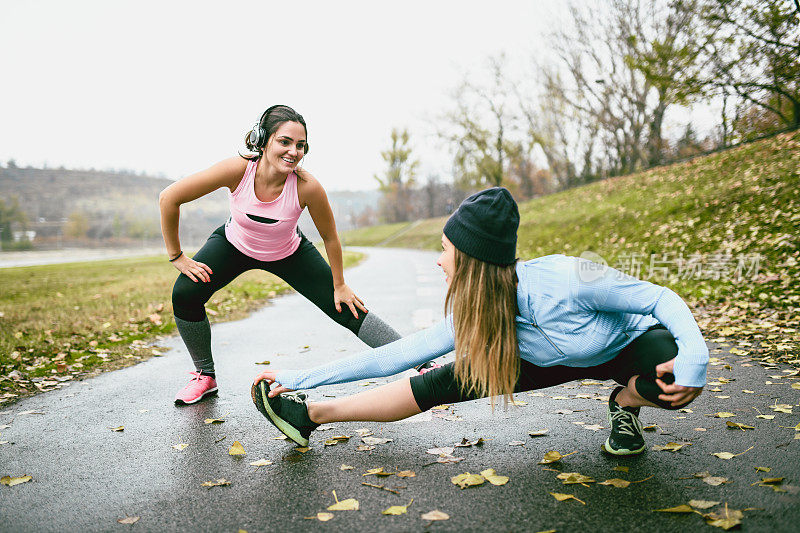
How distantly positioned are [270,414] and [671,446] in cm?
209

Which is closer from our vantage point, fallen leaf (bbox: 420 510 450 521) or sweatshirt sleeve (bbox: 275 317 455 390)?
fallen leaf (bbox: 420 510 450 521)

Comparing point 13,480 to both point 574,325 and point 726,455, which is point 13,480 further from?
point 726,455

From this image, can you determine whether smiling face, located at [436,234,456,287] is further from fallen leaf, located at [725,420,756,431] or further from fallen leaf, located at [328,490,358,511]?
fallen leaf, located at [725,420,756,431]

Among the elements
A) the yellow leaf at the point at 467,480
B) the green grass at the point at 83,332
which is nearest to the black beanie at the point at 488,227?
the yellow leaf at the point at 467,480

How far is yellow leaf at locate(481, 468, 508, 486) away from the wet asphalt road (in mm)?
32

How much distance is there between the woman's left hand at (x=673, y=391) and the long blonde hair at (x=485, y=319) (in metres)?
0.62

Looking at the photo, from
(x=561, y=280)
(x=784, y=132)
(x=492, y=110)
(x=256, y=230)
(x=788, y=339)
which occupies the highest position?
(x=492, y=110)

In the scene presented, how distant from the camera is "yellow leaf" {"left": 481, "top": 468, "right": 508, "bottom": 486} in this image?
261cm

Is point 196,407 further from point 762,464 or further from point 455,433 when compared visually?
point 762,464

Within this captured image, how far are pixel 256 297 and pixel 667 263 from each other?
8.37 metres

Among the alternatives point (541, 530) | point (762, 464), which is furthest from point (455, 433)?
point (762, 464)

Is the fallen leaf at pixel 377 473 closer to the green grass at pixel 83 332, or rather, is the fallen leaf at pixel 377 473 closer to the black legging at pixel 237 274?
the black legging at pixel 237 274

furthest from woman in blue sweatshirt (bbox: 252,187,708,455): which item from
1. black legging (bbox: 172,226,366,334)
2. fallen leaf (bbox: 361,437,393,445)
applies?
black legging (bbox: 172,226,366,334)

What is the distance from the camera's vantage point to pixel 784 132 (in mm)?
17375
